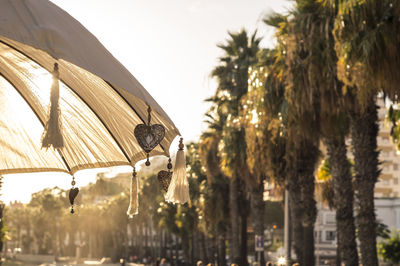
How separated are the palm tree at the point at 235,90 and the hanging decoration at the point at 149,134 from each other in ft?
79.3

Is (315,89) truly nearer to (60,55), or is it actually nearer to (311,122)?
(311,122)

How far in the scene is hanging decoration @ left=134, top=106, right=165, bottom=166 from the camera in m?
5.86

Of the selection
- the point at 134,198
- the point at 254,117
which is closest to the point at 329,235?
the point at 254,117

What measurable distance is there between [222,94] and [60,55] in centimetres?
2979

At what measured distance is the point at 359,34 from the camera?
13.0m

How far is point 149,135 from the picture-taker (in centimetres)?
589

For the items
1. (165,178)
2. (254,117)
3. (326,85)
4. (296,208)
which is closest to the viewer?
(165,178)

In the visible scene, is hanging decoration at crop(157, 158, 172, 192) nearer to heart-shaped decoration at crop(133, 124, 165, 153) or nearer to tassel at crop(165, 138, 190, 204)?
tassel at crop(165, 138, 190, 204)

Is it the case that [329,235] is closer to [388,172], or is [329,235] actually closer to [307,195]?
[388,172]

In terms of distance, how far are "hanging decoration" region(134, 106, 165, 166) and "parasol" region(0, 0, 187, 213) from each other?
1 centimetres

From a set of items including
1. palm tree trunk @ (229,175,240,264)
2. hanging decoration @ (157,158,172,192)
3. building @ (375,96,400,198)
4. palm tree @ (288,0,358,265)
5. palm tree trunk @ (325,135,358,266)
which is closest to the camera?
hanging decoration @ (157,158,172,192)

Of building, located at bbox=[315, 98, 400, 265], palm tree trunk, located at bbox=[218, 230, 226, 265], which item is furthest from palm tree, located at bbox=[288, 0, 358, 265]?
building, located at bbox=[315, 98, 400, 265]

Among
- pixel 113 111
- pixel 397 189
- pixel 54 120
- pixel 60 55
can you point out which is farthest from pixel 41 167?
pixel 397 189

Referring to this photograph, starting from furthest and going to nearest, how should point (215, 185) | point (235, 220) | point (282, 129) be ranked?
1. point (215, 185)
2. point (235, 220)
3. point (282, 129)
